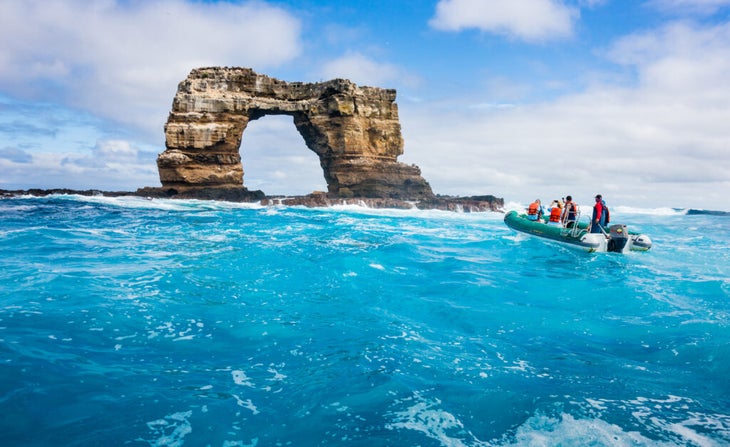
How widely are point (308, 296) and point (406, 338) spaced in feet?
8.07

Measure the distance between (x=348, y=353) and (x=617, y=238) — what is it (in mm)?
11851

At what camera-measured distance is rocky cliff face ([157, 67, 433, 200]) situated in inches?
1270

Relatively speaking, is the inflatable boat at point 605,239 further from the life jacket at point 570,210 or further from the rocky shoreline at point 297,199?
the rocky shoreline at point 297,199

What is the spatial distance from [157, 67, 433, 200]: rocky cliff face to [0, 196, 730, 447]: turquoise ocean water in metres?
23.6

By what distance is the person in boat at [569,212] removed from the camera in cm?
1566

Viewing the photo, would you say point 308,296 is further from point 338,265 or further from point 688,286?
point 688,286

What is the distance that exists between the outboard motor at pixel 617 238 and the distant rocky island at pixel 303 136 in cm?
2309

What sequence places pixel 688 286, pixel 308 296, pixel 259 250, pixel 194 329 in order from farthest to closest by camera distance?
pixel 259 250 → pixel 688 286 → pixel 308 296 → pixel 194 329

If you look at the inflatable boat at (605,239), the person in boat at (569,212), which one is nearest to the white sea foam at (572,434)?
the inflatable boat at (605,239)

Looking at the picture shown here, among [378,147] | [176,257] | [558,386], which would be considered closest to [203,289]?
[176,257]

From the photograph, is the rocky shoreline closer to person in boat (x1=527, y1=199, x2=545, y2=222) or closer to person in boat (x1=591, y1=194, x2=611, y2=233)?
person in boat (x1=527, y1=199, x2=545, y2=222)

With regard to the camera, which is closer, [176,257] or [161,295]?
[161,295]

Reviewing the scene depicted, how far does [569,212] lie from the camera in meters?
15.8

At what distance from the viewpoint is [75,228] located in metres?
14.5
